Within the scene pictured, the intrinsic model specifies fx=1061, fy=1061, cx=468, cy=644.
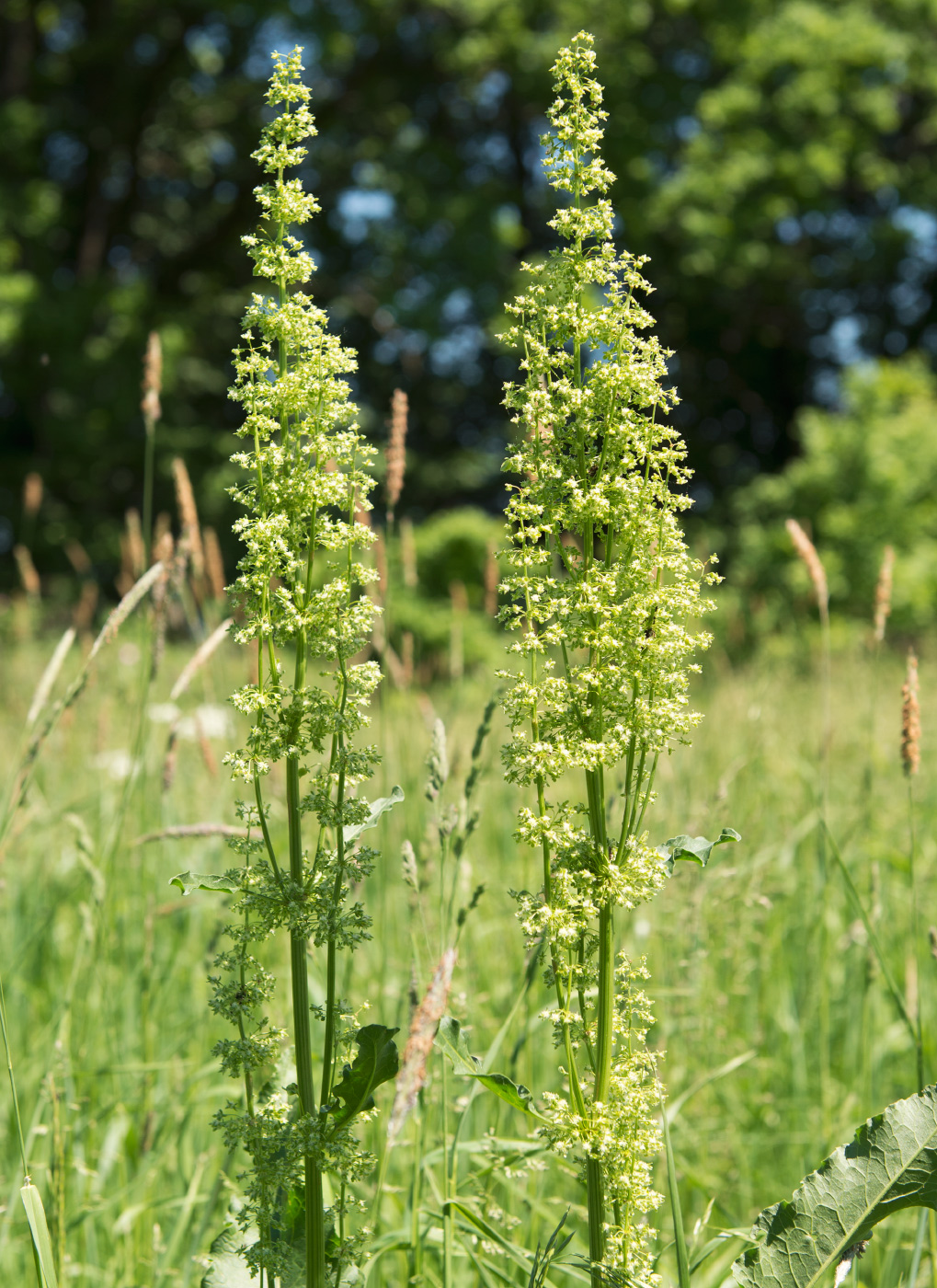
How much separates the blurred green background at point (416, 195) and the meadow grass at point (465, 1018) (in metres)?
10.2

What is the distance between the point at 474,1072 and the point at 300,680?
37cm

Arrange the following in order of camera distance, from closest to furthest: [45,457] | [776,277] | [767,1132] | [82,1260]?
[82,1260], [767,1132], [45,457], [776,277]

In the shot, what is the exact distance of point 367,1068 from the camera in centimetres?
94

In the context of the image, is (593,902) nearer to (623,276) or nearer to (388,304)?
(623,276)

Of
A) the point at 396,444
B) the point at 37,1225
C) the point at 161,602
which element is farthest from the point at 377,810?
the point at 161,602

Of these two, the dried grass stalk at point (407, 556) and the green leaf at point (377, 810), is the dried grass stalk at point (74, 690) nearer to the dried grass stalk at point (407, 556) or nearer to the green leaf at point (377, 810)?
the green leaf at point (377, 810)

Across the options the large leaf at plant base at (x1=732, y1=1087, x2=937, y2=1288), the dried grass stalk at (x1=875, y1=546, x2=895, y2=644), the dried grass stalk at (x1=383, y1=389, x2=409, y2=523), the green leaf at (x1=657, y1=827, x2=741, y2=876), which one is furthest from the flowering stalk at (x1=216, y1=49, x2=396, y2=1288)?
the dried grass stalk at (x1=875, y1=546, x2=895, y2=644)

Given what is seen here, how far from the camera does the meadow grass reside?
167 cm

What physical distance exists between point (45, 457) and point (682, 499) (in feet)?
56.3

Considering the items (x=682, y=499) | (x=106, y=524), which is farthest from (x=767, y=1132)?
(x=106, y=524)

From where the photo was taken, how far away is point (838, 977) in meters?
2.92

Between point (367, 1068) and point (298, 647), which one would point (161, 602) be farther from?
point (367, 1068)

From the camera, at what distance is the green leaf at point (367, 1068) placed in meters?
0.93

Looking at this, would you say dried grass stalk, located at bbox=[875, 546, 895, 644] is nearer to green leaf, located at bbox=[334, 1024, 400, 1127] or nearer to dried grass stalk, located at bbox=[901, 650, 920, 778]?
dried grass stalk, located at bbox=[901, 650, 920, 778]
